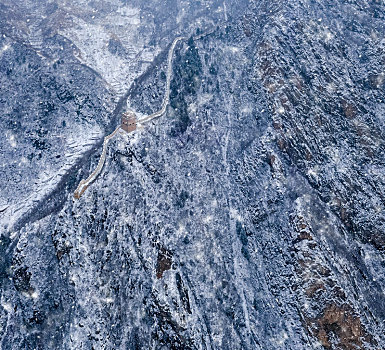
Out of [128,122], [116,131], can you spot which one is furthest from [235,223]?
[116,131]

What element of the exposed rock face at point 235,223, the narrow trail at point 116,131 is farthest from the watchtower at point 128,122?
the exposed rock face at point 235,223

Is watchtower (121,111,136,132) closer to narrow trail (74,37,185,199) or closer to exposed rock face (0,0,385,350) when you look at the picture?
narrow trail (74,37,185,199)

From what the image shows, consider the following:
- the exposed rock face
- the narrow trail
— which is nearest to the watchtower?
the narrow trail

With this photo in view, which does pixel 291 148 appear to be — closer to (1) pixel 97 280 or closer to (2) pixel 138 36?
(1) pixel 97 280

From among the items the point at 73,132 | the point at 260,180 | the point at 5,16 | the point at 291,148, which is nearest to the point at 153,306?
the point at 260,180

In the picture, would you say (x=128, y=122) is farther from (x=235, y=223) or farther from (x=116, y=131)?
(x=235, y=223)

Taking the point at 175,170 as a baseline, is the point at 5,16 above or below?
above
